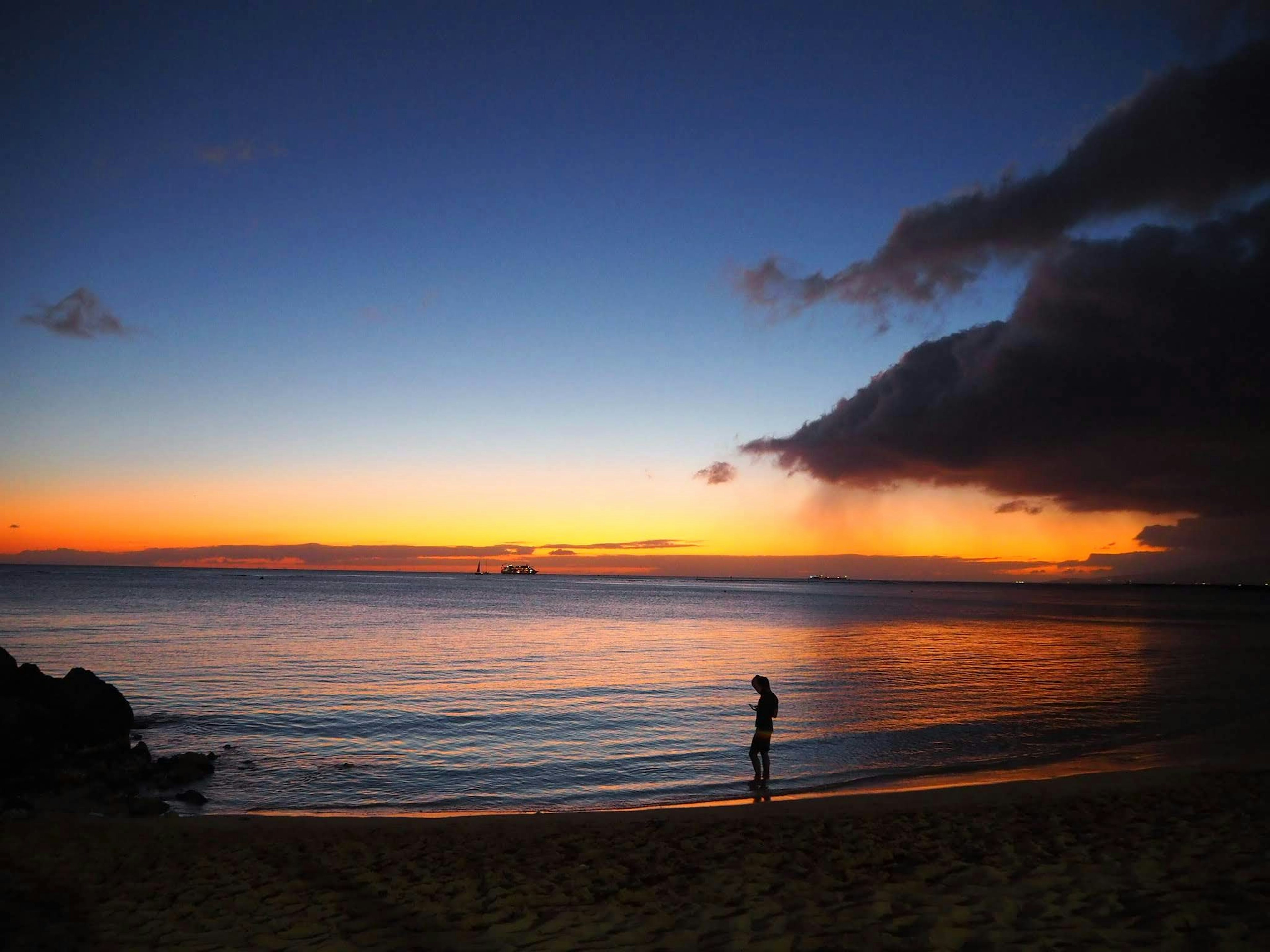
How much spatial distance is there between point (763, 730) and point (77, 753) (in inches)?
710

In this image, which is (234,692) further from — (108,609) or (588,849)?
(108,609)

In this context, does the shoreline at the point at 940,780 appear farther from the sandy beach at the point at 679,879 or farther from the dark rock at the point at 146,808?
the sandy beach at the point at 679,879

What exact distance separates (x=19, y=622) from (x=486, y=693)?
52.6 m

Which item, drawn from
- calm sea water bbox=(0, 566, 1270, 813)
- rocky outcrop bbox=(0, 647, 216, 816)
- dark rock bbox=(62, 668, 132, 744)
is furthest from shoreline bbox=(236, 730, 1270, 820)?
dark rock bbox=(62, 668, 132, 744)

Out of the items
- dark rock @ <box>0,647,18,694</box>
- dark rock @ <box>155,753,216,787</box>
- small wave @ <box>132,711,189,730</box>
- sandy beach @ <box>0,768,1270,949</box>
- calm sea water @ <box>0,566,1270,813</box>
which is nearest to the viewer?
sandy beach @ <box>0,768,1270,949</box>

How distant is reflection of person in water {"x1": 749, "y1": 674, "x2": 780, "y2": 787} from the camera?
58.6 feet

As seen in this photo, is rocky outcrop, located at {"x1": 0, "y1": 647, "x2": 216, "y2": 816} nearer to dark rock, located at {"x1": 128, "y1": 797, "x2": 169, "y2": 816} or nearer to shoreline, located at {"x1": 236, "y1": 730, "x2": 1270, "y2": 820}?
dark rock, located at {"x1": 128, "y1": 797, "x2": 169, "y2": 816}

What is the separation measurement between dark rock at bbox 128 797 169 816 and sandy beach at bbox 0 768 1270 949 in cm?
158

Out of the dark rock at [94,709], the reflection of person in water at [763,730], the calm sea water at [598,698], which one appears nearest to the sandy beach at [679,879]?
the reflection of person in water at [763,730]

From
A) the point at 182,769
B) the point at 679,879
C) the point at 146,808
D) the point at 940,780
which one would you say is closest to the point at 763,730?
the point at 940,780

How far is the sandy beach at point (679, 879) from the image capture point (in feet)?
26.0

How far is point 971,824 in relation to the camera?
12133 millimetres

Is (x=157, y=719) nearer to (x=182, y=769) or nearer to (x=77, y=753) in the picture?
(x=77, y=753)

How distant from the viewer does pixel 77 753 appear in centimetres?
2061
